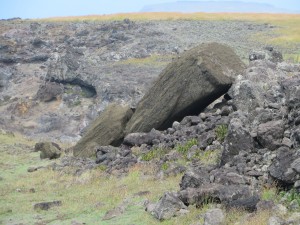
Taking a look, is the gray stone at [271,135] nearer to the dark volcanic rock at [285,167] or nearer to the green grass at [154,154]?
the dark volcanic rock at [285,167]

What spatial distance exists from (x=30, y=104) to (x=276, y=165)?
46.0 m

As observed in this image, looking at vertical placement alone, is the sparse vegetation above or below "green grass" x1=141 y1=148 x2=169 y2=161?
above

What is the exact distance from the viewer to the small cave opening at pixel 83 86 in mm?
56656

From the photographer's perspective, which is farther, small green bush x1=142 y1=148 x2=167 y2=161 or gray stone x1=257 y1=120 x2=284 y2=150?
small green bush x1=142 y1=148 x2=167 y2=161

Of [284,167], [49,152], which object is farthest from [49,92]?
[284,167]

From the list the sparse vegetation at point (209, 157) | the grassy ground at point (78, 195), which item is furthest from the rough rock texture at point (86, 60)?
the sparse vegetation at point (209, 157)

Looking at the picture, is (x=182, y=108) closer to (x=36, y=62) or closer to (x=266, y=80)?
(x=266, y=80)

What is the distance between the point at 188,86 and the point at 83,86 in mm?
36260

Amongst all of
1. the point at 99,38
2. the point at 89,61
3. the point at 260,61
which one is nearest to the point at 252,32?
the point at 99,38

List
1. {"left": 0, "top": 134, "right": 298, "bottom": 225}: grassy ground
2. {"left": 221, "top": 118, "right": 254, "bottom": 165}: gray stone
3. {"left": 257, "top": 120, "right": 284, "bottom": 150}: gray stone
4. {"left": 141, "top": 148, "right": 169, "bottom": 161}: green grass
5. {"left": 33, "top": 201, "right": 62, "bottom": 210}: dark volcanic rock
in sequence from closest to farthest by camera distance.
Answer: {"left": 0, "top": 134, "right": 298, "bottom": 225}: grassy ground < {"left": 257, "top": 120, "right": 284, "bottom": 150}: gray stone < {"left": 33, "top": 201, "right": 62, "bottom": 210}: dark volcanic rock < {"left": 221, "top": 118, "right": 254, "bottom": 165}: gray stone < {"left": 141, "top": 148, "right": 169, "bottom": 161}: green grass

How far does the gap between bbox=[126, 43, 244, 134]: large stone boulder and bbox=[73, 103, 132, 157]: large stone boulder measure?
973mm

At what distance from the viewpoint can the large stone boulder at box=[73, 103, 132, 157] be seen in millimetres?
26688

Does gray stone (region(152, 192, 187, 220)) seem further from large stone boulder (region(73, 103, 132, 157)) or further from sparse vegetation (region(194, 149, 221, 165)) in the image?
large stone boulder (region(73, 103, 132, 157))

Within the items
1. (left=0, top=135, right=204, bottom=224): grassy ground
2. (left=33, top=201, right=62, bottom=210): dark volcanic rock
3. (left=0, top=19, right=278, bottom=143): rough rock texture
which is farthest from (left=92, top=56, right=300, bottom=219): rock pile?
(left=0, top=19, right=278, bottom=143): rough rock texture
